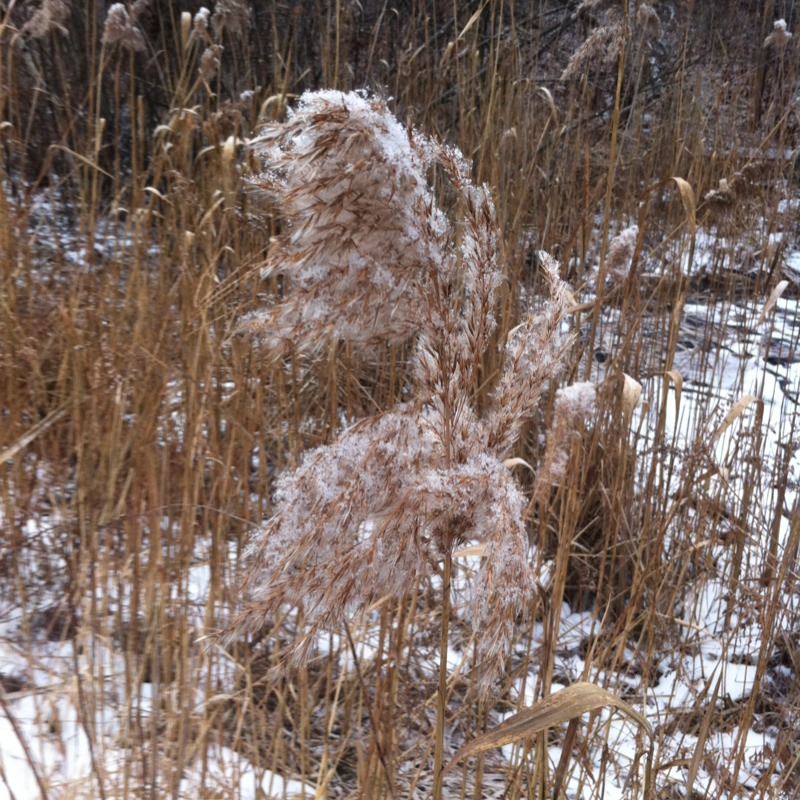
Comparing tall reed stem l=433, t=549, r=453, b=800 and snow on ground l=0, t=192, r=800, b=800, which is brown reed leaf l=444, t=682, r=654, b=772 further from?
snow on ground l=0, t=192, r=800, b=800

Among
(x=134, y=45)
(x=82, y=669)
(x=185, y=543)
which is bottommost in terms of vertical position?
(x=82, y=669)

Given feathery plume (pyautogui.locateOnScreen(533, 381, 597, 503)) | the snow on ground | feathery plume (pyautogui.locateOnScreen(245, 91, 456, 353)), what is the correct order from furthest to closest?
the snow on ground → feathery plume (pyautogui.locateOnScreen(533, 381, 597, 503)) → feathery plume (pyautogui.locateOnScreen(245, 91, 456, 353))

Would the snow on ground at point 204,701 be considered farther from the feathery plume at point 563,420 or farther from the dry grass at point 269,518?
the feathery plume at point 563,420

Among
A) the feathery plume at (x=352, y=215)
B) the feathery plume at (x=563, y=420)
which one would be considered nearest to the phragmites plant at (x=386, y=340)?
the feathery plume at (x=352, y=215)

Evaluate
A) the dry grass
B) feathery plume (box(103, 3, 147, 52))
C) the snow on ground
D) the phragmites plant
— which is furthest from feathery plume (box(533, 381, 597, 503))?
feathery plume (box(103, 3, 147, 52))

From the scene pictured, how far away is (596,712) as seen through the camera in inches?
45.6

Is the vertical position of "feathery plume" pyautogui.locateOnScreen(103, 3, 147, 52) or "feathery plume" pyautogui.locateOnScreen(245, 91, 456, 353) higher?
"feathery plume" pyautogui.locateOnScreen(103, 3, 147, 52)

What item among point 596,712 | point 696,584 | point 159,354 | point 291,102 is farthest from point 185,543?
point 291,102

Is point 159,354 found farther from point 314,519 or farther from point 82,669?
point 314,519

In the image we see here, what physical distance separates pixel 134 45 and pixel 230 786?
163 cm

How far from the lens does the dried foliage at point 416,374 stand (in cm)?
51

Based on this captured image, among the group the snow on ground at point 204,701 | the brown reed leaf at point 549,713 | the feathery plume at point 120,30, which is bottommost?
→ the snow on ground at point 204,701

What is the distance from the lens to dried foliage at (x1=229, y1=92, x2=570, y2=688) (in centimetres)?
51

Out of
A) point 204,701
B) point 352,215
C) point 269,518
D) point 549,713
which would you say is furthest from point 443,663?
point 204,701
